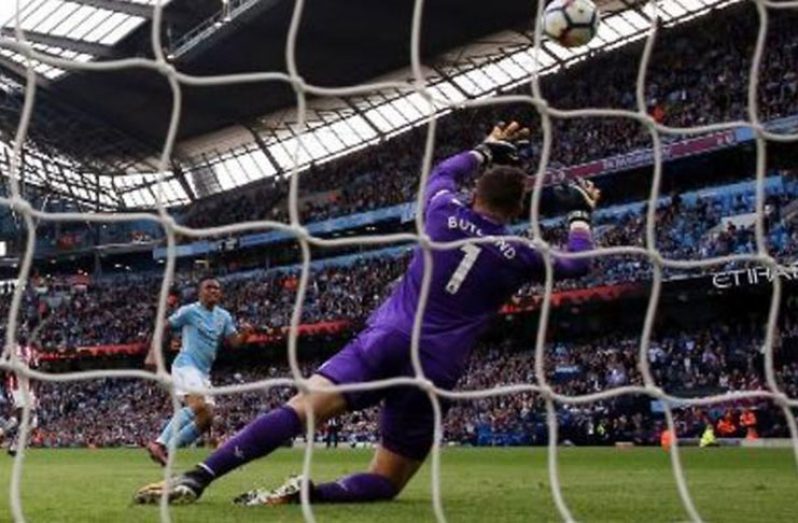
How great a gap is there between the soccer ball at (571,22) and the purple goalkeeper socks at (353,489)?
222cm

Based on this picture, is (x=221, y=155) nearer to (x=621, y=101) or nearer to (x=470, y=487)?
(x=621, y=101)

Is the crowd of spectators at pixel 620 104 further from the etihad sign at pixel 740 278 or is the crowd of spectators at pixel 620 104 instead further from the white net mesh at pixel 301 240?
the white net mesh at pixel 301 240

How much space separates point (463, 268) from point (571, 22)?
4.59 ft

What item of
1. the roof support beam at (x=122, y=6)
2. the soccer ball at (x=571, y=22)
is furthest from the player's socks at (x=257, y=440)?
the roof support beam at (x=122, y=6)

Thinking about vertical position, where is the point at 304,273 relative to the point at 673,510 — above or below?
above

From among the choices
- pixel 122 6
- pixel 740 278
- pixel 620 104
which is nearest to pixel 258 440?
pixel 740 278

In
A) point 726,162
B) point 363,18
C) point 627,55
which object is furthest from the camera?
point 627,55

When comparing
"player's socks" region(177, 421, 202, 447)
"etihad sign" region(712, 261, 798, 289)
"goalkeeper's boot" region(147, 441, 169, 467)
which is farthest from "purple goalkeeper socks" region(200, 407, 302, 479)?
"etihad sign" region(712, 261, 798, 289)

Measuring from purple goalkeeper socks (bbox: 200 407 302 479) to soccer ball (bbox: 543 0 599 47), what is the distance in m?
2.14

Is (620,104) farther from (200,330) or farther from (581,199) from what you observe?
(581,199)

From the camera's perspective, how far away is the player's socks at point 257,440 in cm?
484

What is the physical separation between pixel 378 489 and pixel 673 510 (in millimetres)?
1381

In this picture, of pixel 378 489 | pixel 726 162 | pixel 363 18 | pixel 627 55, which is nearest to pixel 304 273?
pixel 378 489

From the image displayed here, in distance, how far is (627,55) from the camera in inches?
1282
